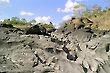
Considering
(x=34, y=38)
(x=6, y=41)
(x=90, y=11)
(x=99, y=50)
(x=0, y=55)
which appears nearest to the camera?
(x=0, y=55)

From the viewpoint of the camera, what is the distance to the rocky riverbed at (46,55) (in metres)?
6.63

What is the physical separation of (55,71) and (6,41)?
142 cm

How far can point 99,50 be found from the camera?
27.6 feet

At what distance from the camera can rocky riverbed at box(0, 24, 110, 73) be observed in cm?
663

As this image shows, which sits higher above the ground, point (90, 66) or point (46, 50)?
point (46, 50)

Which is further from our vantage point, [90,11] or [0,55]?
[90,11]

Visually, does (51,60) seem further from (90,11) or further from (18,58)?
(90,11)

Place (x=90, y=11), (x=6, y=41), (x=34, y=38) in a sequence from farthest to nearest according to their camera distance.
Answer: (x=90, y=11) < (x=34, y=38) < (x=6, y=41)

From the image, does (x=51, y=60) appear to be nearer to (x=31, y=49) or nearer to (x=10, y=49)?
(x=31, y=49)

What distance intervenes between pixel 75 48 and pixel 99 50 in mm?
707

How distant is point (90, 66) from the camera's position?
7.51m

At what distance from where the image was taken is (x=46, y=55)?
716 cm

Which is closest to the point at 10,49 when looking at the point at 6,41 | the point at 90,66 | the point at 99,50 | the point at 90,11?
the point at 6,41

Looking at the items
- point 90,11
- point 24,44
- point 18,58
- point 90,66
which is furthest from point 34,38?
point 90,11
